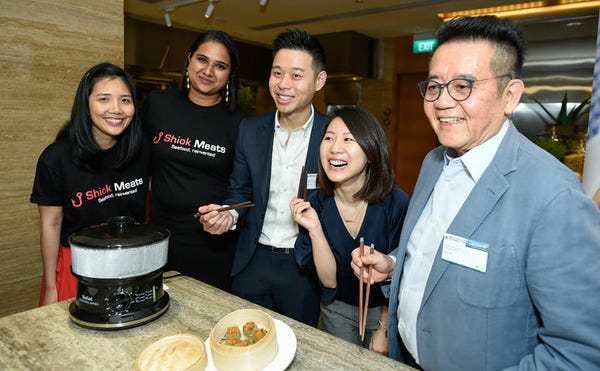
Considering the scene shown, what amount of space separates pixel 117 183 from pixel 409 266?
1.38m

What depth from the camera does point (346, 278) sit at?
1.85 m

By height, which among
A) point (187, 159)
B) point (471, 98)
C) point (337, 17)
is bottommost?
point (187, 159)

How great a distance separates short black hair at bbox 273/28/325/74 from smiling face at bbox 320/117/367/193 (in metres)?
0.49

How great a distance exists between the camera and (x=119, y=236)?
1.29 meters

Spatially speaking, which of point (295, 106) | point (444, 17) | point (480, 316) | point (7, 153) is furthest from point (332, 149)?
point (444, 17)

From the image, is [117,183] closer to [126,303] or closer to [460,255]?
[126,303]

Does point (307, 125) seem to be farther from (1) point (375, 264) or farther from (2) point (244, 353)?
(2) point (244, 353)

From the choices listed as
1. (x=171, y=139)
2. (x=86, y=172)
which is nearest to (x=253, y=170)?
(x=171, y=139)

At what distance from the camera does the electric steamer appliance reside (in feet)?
4.12

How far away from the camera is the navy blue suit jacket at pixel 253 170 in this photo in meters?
2.12

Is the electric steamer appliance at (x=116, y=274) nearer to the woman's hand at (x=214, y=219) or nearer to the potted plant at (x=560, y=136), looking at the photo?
the woman's hand at (x=214, y=219)

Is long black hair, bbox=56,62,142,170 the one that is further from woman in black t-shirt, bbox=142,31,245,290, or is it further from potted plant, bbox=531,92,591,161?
potted plant, bbox=531,92,591,161

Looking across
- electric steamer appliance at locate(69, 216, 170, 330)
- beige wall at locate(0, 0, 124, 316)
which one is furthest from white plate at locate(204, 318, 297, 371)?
beige wall at locate(0, 0, 124, 316)

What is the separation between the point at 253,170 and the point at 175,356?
122cm
